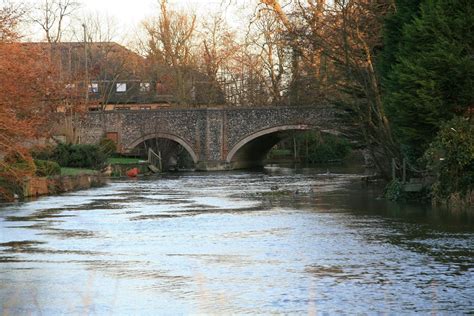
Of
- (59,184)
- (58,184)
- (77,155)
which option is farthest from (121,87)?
(58,184)

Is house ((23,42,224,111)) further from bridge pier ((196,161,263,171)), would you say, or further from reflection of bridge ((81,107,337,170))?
bridge pier ((196,161,263,171))

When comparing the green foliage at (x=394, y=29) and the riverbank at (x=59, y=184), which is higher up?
the green foliage at (x=394, y=29)

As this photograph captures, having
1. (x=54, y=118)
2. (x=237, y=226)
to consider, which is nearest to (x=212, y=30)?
(x=54, y=118)

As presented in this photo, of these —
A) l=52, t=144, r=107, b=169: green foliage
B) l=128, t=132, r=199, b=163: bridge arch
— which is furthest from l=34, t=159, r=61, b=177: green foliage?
l=128, t=132, r=199, b=163: bridge arch

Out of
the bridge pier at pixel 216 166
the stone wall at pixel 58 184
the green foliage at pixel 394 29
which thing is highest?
the green foliage at pixel 394 29

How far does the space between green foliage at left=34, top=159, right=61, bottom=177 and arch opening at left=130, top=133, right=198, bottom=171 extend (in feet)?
89.0

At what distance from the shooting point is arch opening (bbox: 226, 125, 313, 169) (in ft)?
200

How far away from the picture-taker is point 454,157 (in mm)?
23844

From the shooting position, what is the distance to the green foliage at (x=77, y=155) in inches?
1823

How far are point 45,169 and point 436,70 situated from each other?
55.6 ft

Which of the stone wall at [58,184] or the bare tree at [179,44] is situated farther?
the bare tree at [179,44]

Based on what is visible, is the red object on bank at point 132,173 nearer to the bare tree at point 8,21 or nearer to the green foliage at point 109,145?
the green foliage at point 109,145

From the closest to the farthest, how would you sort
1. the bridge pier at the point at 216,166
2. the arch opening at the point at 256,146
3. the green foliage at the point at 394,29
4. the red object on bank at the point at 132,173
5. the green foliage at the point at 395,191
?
the green foliage at the point at 395,191 → the green foliage at the point at 394,29 → the red object on bank at the point at 132,173 → the arch opening at the point at 256,146 → the bridge pier at the point at 216,166

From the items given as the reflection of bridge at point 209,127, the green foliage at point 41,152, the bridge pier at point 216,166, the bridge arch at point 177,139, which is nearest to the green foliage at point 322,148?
the reflection of bridge at point 209,127
